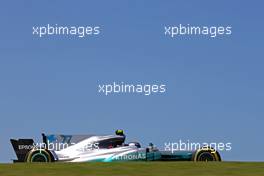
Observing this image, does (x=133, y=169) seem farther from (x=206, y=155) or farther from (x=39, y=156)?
(x=39, y=156)

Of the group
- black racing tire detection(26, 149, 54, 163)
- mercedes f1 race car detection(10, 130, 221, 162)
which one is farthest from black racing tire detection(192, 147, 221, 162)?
black racing tire detection(26, 149, 54, 163)

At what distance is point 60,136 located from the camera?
21.5 meters

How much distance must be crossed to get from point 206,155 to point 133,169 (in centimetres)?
948

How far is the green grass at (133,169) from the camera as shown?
440 inches

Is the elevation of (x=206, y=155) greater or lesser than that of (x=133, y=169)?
greater

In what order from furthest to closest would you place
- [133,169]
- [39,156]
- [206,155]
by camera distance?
[39,156]
[206,155]
[133,169]

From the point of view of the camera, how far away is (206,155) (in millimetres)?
20797

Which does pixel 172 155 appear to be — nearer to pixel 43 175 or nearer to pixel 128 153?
pixel 128 153

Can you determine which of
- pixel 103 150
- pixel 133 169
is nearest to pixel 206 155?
pixel 103 150

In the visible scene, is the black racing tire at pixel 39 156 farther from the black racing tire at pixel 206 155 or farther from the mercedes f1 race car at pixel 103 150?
the black racing tire at pixel 206 155

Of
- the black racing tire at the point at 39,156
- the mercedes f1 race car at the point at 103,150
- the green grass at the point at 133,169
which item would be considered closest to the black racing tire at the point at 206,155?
the mercedes f1 race car at the point at 103,150

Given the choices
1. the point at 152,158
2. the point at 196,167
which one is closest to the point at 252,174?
the point at 196,167

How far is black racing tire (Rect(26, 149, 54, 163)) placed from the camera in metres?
20.8

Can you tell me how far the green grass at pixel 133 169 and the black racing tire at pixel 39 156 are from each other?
831cm
